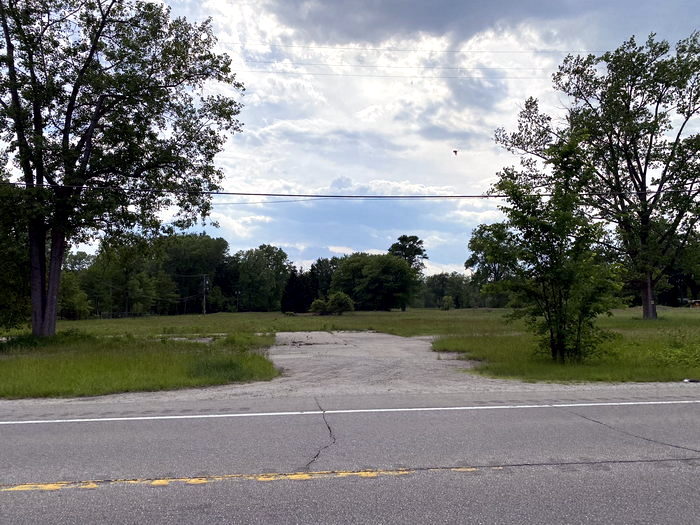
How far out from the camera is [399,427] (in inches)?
280

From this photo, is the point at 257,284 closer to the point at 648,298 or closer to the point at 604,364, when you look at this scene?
the point at 648,298

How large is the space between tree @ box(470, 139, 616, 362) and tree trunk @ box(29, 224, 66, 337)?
18692 millimetres

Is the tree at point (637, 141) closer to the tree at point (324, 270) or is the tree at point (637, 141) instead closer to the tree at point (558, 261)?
the tree at point (558, 261)

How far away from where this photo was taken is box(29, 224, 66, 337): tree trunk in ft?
74.3

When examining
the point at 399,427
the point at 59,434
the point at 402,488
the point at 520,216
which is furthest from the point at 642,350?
the point at 59,434

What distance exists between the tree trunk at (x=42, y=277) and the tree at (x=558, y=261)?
18.7 metres

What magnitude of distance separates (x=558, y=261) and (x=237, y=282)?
11156 centimetres

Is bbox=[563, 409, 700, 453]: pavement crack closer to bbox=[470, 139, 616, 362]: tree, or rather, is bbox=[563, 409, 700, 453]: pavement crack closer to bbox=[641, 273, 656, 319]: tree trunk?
bbox=[470, 139, 616, 362]: tree

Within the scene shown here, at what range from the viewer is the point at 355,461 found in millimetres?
5574

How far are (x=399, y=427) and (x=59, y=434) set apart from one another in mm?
4655

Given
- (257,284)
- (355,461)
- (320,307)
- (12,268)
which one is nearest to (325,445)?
(355,461)

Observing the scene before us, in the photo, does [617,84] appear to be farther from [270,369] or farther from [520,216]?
[270,369]

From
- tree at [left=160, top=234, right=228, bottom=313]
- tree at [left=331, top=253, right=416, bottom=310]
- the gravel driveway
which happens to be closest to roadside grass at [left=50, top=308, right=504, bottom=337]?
the gravel driveway

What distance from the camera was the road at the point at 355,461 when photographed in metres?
4.29
